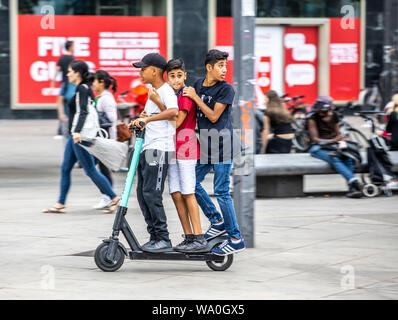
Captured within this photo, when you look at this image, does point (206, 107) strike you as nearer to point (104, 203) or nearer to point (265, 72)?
point (104, 203)

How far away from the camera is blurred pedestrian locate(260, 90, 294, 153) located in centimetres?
1191

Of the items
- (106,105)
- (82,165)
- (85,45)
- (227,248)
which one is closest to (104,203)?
(82,165)

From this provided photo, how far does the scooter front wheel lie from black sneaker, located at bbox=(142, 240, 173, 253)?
0.67ft

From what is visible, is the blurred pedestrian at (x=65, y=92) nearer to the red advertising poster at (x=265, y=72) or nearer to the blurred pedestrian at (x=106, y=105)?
the blurred pedestrian at (x=106, y=105)

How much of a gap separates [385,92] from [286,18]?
8.57 m

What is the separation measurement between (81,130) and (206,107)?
3.02 m

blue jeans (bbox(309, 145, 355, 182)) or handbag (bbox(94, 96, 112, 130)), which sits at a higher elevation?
handbag (bbox(94, 96, 112, 130))

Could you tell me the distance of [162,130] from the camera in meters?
6.49

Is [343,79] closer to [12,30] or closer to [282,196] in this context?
[12,30]

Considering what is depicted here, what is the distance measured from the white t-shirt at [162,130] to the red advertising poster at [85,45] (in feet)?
48.8

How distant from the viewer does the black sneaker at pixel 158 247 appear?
21.2 ft

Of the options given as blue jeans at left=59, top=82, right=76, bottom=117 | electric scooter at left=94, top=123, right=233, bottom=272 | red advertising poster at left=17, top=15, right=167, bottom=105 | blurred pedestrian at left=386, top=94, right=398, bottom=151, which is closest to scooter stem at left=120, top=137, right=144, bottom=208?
electric scooter at left=94, top=123, right=233, bottom=272

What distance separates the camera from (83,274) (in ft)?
20.9

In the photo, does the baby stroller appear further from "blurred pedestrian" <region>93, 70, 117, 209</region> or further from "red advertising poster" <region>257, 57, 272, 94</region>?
"red advertising poster" <region>257, 57, 272, 94</region>
